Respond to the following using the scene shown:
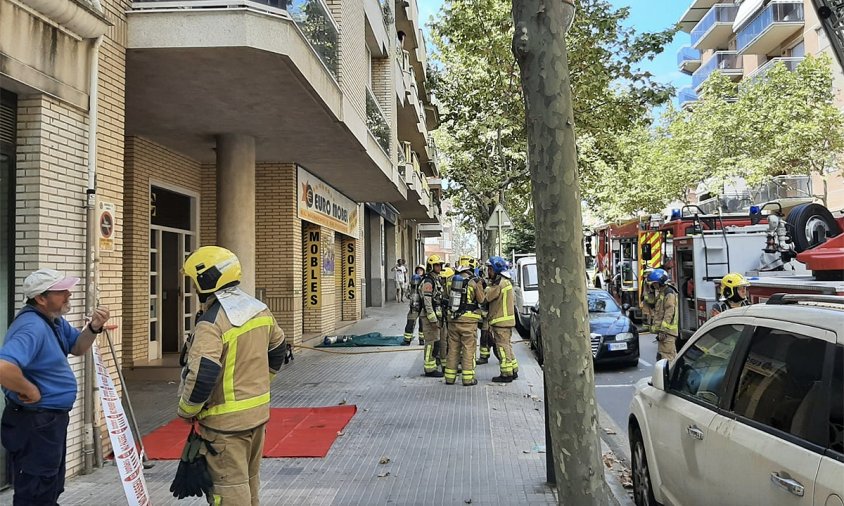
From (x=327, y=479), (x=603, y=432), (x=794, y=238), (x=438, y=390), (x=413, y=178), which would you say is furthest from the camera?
(x=413, y=178)

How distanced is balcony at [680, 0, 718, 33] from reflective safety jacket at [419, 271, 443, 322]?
47083 millimetres

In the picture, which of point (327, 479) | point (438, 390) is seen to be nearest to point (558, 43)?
point (327, 479)

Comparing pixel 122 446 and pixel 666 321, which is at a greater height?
pixel 666 321

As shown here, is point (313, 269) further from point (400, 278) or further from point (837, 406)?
point (400, 278)

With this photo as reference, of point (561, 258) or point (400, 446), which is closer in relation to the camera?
point (561, 258)

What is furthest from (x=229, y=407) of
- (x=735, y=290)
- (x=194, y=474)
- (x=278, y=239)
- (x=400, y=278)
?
→ (x=400, y=278)

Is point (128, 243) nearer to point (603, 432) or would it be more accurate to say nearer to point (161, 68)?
point (161, 68)

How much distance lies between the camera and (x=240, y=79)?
6.96m

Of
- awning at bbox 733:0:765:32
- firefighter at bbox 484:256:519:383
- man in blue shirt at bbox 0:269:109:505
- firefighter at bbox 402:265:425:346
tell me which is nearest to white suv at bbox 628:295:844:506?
man in blue shirt at bbox 0:269:109:505

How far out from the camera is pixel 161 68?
669cm

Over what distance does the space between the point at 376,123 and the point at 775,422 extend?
11001 mm

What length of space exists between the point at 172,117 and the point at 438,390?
5.20m

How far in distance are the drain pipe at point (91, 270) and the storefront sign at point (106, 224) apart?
0.11 meters

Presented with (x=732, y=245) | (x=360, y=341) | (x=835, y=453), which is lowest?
(x=360, y=341)
